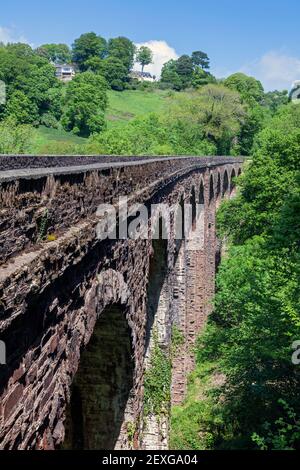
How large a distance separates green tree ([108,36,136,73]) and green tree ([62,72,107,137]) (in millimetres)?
48452

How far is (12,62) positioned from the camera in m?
64.8

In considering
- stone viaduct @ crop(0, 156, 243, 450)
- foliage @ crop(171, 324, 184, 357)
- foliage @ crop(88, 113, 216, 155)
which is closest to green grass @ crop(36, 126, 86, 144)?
foliage @ crop(88, 113, 216, 155)

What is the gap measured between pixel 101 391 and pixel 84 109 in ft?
206

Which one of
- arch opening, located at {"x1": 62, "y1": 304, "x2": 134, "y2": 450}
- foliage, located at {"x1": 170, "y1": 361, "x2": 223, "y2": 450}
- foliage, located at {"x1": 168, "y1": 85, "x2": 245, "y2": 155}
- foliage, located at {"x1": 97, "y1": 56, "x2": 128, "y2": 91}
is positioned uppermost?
foliage, located at {"x1": 97, "y1": 56, "x2": 128, "y2": 91}

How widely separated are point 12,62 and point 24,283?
6808 cm

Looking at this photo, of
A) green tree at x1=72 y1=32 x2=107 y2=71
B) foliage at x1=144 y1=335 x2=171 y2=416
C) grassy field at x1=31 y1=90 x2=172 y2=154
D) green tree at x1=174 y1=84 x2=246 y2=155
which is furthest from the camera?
green tree at x1=72 y1=32 x2=107 y2=71

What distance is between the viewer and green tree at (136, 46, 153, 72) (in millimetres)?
142100

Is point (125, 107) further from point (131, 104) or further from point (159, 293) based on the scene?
point (159, 293)

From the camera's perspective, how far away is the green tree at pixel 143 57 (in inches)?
5594

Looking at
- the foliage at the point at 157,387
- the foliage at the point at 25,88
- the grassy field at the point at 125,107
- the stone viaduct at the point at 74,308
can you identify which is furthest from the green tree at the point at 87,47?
the stone viaduct at the point at 74,308

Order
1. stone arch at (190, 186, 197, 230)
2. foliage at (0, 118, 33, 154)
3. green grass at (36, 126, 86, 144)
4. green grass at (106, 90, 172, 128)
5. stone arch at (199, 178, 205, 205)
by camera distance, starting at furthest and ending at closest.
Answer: green grass at (106, 90, 172, 128)
green grass at (36, 126, 86, 144)
foliage at (0, 118, 33, 154)
stone arch at (199, 178, 205, 205)
stone arch at (190, 186, 197, 230)

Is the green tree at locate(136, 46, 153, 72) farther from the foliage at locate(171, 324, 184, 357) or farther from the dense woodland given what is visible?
the foliage at locate(171, 324, 184, 357)

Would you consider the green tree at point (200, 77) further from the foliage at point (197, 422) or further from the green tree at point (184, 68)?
the foliage at point (197, 422)
